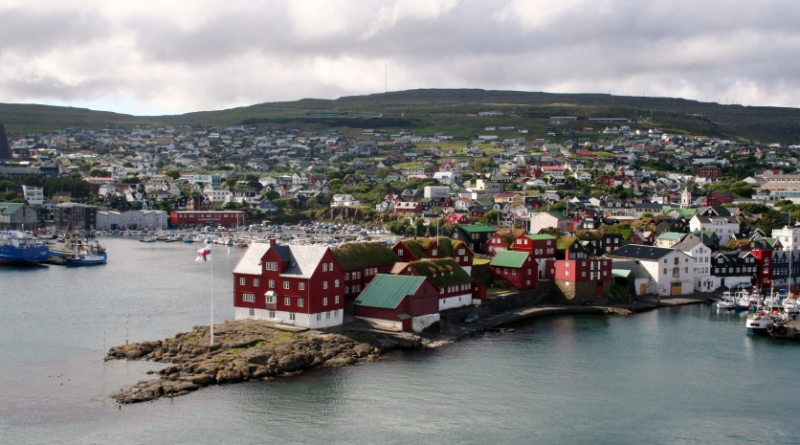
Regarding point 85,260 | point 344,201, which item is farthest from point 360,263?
point 344,201

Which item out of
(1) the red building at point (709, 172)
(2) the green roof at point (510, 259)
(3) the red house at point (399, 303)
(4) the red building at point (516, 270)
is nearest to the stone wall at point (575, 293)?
(4) the red building at point (516, 270)

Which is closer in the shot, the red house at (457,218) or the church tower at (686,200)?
the red house at (457,218)

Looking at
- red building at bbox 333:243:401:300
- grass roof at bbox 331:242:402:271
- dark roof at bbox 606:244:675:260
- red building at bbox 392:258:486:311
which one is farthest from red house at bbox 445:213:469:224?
red building at bbox 333:243:401:300

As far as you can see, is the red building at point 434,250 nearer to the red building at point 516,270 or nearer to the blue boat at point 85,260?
the red building at point 516,270

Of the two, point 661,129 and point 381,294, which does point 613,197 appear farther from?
point 661,129

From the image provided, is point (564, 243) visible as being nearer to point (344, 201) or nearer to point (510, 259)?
point (510, 259)

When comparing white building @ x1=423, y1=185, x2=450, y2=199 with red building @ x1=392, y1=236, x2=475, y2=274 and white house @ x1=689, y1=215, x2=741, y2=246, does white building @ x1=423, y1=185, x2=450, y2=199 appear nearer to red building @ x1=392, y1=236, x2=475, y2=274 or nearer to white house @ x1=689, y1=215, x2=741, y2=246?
white house @ x1=689, y1=215, x2=741, y2=246
